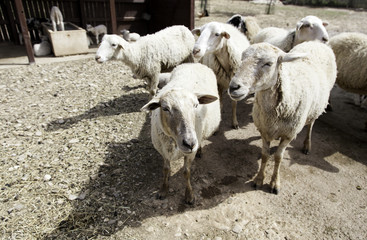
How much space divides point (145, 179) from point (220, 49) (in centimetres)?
278

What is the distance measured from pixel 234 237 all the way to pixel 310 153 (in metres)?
2.44

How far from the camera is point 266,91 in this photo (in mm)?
3066

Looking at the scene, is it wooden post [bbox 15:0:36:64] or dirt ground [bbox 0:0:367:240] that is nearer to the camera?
dirt ground [bbox 0:0:367:240]

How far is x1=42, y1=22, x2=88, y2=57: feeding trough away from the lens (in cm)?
825

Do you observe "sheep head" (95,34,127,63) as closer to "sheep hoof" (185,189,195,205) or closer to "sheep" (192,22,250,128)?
"sheep" (192,22,250,128)

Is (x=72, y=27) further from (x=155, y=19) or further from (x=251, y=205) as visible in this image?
(x=251, y=205)

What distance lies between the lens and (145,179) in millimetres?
3664

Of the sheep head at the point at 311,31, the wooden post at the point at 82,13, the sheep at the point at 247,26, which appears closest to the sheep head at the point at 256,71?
the sheep head at the point at 311,31

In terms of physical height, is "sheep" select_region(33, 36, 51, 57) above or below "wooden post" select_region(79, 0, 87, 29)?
below

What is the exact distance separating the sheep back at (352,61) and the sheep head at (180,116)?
406cm

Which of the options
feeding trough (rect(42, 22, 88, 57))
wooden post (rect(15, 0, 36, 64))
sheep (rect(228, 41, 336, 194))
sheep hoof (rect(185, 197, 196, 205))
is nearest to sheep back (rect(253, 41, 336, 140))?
sheep (rect(228, 41, 336, 194))

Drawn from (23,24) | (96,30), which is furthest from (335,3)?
(23,24)

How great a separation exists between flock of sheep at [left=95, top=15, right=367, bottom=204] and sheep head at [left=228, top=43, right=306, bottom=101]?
0.04ft

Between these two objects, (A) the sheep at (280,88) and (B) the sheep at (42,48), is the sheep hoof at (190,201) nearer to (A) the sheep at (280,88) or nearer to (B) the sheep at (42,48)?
(A) the sheep at (280,88)
